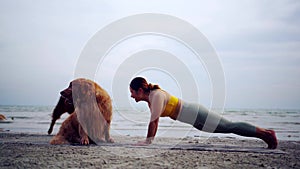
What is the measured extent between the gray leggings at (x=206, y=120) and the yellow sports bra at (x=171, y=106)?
0.12 metres

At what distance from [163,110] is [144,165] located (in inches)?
64.1

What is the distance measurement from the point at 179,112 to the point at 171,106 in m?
0.17

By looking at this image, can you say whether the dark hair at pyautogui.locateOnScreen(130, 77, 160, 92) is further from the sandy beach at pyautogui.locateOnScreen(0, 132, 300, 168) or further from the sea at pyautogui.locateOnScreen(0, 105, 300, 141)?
the sea at pyautogui.locateOnScreen(0, 105, 300, 141)

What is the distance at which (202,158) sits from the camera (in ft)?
13.2

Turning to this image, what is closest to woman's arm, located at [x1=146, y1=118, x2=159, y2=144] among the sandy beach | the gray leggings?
the sandy beach

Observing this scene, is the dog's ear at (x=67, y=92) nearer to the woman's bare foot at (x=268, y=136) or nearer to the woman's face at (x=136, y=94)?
the woman's face at (x=136, y=94)

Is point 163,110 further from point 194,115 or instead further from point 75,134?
point 75,134

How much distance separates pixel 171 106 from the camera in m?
5.13

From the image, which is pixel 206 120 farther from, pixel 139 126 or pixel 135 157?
pixel 139 126

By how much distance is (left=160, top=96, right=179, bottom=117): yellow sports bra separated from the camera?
201 inches

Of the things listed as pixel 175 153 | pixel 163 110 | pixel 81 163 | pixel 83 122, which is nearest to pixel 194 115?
pixel 163 110

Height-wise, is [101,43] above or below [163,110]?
above

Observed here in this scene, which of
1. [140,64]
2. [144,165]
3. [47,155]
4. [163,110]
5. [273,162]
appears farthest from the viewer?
[140,64]

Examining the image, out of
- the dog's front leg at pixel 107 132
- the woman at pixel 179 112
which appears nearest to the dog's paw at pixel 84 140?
the dog's front leg at pixel 107 132
